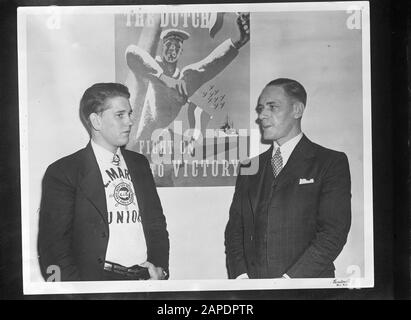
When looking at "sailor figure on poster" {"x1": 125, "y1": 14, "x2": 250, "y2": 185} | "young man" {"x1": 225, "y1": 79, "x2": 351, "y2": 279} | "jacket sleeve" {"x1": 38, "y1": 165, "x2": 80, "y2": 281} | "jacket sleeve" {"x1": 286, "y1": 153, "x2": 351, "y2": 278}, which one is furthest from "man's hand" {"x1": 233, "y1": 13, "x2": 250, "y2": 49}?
"jacket sleeve" {"x1": 38, "y1": 165, "x2": 80, "y2": 281}

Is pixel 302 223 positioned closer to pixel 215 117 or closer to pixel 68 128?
pixel 215 117

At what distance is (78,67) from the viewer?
5.77 ft

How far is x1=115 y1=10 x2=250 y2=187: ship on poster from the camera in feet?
5.79

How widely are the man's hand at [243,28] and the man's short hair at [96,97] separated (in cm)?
38

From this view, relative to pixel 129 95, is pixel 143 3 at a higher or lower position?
higher

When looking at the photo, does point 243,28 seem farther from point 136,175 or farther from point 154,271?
point 154,271

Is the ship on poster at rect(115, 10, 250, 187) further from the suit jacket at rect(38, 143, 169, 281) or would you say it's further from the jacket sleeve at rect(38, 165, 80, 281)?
the jacket sleeve at rect(38, 165, 80, 281)

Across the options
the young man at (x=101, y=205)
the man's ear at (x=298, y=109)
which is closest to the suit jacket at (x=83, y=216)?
the young man at (x=101, y=205)

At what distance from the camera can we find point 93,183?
1.76m

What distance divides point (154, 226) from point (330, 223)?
55 cm

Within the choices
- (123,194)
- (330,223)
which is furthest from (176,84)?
(330,223)

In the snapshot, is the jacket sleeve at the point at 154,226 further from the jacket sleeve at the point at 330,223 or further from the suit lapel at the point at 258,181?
the jacket sleeve at the point at 330,223

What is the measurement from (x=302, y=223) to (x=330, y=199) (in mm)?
115
